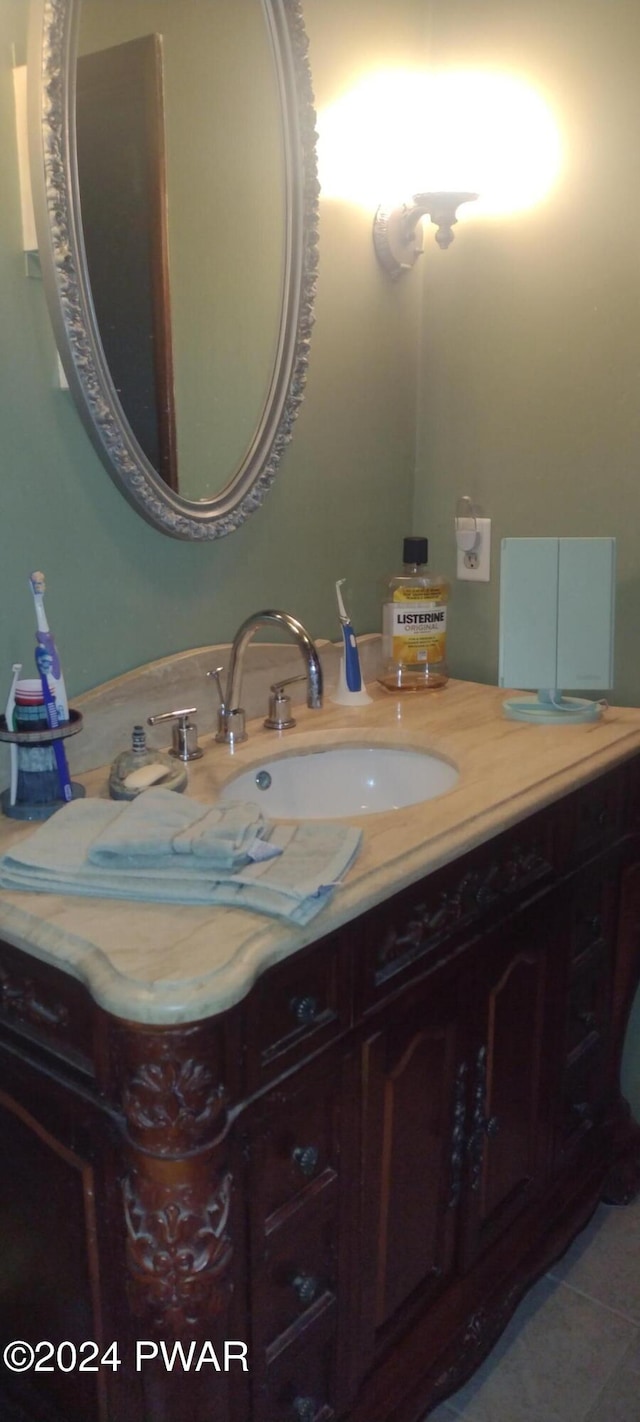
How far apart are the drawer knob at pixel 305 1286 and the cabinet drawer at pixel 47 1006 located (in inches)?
13.0

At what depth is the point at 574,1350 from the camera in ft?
4.64

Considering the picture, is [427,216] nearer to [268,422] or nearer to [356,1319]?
[268,422]

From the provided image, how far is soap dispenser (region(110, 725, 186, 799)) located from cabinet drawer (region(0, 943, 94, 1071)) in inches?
9.2

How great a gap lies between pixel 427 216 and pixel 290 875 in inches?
49.4

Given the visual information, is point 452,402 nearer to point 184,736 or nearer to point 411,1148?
point 184,736

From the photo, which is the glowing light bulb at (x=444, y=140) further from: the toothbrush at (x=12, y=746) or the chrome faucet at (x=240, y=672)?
the toothbrush at (x=12, y=746)

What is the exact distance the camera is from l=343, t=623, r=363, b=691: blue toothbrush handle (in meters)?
1.54

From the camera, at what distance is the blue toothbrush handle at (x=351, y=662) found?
5.04 ft

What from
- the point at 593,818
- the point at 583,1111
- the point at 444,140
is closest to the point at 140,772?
the point at 593,818

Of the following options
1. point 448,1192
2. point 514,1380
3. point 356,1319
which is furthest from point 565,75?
point 514,1380

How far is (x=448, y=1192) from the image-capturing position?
4.08ft

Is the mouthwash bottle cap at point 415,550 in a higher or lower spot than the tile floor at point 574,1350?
higher

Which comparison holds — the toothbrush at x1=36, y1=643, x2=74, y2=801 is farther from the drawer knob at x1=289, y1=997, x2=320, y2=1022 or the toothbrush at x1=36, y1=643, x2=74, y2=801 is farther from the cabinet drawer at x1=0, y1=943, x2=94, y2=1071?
the drawer knob at x1=289, y1=997, x2=320, y2=1022

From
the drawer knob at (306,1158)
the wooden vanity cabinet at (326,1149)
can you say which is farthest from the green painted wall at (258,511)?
the drawer knob at (306,1158)
